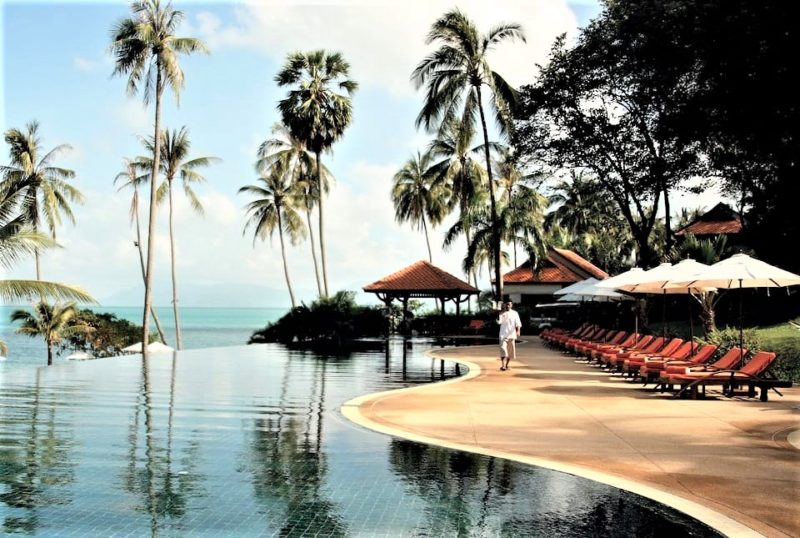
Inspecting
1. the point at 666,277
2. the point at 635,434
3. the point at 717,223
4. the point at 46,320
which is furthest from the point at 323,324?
the point at 717,223

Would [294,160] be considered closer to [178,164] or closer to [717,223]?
[178,164]

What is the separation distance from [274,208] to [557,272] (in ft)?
62.1

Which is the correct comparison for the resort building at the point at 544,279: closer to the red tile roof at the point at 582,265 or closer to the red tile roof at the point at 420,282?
the red tile roof at the point at 582,265

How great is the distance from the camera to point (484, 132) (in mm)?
34031

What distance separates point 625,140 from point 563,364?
12953 millimetres

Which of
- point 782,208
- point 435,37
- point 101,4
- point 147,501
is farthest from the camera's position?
point 435,37

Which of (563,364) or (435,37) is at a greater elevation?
(435,37)

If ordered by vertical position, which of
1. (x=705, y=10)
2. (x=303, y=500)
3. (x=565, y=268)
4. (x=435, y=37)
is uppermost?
(x=435, y=37)

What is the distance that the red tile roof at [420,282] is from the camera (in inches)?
1415

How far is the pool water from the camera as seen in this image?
5.88 meters

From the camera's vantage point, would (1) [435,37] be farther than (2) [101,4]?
Yes

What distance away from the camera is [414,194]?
179 feet

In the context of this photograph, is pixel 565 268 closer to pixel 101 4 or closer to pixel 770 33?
pixel 770 33

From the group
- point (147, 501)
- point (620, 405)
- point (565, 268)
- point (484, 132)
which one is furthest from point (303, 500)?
point (565, 268)
